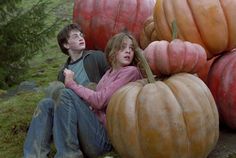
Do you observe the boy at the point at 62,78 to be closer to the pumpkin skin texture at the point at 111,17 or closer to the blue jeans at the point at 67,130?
the blue jeans at the point at 67,130

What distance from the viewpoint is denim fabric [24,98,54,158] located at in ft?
12.0

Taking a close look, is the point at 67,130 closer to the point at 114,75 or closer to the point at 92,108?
the point at 92,108

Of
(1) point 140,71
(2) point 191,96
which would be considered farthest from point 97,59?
(2) point 191,96

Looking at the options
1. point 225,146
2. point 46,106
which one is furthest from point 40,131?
point 225,146

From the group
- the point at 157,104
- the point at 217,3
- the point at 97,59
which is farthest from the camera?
the point at 97,59

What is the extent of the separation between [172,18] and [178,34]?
128 millimetres

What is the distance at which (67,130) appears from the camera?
137 inches

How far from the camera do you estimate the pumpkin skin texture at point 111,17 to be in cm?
482

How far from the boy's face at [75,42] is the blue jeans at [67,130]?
62cm

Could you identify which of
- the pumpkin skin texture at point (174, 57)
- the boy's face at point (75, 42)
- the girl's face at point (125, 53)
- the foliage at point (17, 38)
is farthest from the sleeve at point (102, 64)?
the foliage at point (17, 38)

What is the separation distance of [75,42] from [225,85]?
4.05ft

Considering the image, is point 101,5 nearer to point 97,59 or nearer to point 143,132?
point 97,59

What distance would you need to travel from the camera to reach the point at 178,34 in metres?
3.85

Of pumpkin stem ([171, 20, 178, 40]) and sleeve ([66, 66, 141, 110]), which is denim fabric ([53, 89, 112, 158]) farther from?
pumpkin stem ([171, 20, 178, 40])
